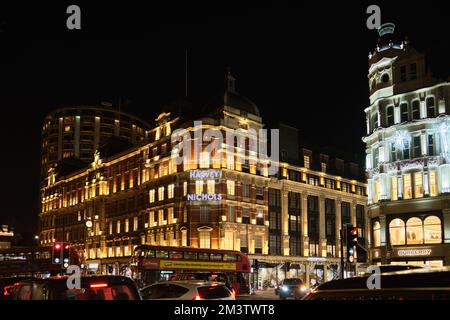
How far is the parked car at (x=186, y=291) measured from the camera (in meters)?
16.9

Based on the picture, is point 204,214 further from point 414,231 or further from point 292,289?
point 292,289

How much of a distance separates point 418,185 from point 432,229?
3890 mm

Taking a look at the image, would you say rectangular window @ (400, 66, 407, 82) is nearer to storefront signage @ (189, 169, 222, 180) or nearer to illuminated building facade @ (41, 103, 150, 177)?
storefront signage @ (189, 169, 222, 180)

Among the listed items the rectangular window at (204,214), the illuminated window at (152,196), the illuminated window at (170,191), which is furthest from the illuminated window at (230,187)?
the illuminated window at (152,196)

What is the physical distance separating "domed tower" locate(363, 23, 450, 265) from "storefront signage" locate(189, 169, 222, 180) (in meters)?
19.5

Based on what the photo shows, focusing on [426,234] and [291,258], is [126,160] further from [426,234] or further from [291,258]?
[426,234]

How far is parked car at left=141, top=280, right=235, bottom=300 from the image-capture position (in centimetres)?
1686

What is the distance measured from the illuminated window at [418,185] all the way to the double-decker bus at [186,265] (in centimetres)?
1563

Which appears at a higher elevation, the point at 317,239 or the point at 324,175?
the point at 324,175

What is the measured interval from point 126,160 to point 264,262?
85.4 ft

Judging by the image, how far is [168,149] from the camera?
70.9 meters
